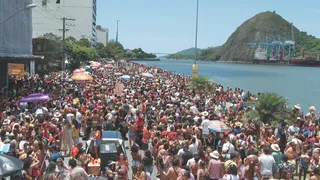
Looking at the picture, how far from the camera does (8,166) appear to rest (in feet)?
28.0

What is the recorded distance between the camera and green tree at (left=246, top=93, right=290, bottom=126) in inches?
754

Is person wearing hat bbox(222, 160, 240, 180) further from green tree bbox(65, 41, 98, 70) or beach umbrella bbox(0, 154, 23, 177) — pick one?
green tree bbox(65, 41, 98, 70)

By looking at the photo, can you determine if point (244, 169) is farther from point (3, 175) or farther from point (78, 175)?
point (3, 175)

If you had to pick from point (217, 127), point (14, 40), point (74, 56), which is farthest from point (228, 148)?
point (74, 56)

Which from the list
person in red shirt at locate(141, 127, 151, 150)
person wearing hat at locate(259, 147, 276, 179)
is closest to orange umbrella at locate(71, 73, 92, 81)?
person in red shirt at locate(141, 127, 151, 150)

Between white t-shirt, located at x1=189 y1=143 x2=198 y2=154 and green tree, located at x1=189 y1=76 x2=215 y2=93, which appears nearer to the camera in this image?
white t-shirt, located at x1=189 y1=143 x2=198 y2=154

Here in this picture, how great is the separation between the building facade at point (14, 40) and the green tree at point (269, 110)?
13634 millimetres

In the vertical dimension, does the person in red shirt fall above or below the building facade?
below

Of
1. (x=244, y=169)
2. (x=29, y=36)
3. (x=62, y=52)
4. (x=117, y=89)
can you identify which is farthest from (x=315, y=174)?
(x=62, y=52)

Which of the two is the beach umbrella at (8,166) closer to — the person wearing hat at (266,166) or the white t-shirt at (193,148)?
the white t-shirt at (193,148)

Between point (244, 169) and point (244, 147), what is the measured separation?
1.53 meters

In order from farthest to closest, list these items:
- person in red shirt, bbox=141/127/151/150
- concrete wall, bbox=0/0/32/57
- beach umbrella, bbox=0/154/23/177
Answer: concrete wall, bbox=0/0/32/57
person in red shirt, bbox=141/127/151/150
beach umbrella, bbox=0/154/23/177

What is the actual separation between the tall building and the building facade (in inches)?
3002

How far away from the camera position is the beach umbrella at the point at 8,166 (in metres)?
8.35
